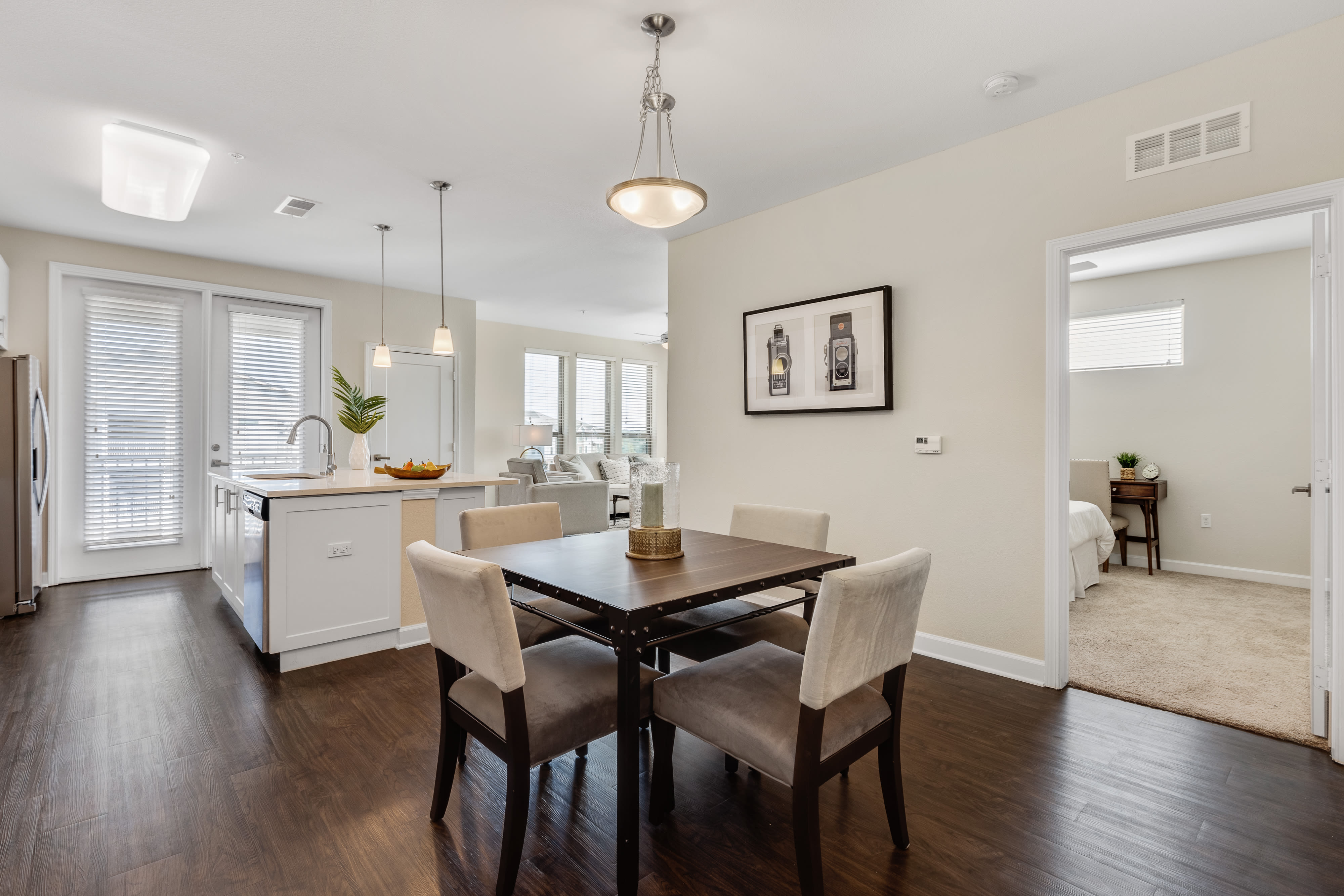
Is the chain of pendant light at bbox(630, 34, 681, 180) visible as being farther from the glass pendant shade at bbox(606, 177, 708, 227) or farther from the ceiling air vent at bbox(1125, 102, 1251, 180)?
the ceiling air vent at bbox(1125, 102, 1251, 180)

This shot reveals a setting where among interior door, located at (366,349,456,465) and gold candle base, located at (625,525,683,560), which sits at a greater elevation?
interior door, located at (366,349,456,465)

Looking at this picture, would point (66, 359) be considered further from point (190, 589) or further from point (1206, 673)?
point (1206, 673)

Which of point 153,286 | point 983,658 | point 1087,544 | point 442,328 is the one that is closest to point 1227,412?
point 1087,544

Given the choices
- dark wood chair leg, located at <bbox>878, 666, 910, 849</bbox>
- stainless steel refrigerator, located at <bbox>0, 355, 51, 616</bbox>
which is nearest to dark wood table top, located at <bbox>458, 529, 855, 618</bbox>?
dark wood chair leg, located at <bbox>878, 666, 910, 849</bbox>

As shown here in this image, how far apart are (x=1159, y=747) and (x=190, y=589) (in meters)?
5.72

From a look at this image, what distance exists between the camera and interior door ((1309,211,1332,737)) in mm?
2230

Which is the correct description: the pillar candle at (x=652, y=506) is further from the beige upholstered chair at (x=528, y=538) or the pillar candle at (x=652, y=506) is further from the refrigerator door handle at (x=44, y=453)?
the refrigerator door handle at (x=44, y=453)

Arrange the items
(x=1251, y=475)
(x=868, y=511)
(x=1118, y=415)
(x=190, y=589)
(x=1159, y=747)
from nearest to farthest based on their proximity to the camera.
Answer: (x=1159, y=747)
(x=868, y=511)
(x=190, y=589)
(x=1251, y=475)
(x=1118, y=415)

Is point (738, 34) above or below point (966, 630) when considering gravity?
above

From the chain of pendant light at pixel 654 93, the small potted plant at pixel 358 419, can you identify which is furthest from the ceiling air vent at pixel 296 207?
the chain of pendant light at pixel 654 93

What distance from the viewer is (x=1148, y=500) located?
203 inches

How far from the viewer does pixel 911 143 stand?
3115mm

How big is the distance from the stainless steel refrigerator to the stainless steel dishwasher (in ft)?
5.98

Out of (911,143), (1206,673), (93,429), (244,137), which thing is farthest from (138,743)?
(1206,673)
